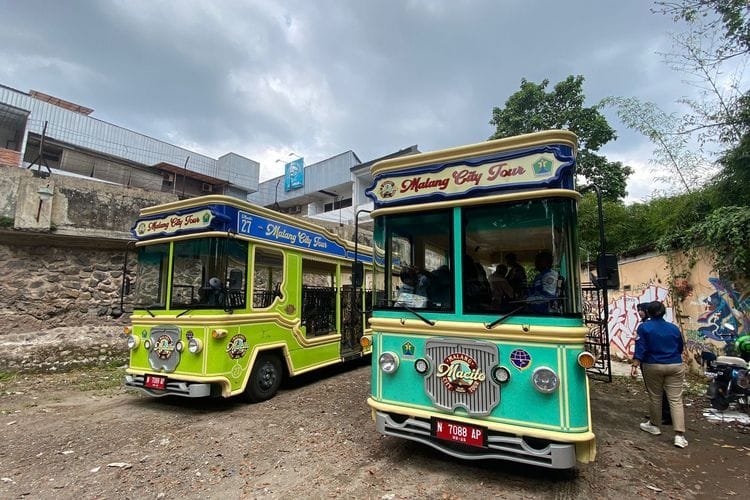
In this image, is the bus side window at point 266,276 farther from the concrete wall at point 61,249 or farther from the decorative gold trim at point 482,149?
the concrete wall at point 61,249

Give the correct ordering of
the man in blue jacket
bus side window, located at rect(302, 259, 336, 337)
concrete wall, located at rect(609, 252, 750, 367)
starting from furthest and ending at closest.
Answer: bus side window, located at rect(302, 259, 336, 337) → concrete wall, located at rect(609, 252, 750, 367) → the man in blue jacket

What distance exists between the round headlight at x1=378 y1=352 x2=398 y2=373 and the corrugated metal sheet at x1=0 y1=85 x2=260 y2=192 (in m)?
18.1

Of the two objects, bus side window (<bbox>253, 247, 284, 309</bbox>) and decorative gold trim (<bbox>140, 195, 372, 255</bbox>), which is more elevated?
decorative gold trim (<bbox>140, 195, 372, 255</bbox>)

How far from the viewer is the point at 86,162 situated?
14.4m

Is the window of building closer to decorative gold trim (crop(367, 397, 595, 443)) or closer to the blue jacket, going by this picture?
the blue jacket

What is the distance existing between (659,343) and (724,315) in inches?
129

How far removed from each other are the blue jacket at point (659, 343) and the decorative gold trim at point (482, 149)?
2.62m

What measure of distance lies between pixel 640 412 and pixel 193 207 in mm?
7053

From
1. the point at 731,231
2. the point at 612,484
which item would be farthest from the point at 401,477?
the point at 731,231

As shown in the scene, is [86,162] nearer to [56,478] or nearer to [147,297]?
[147,297]

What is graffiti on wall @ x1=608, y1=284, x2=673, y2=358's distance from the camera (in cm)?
830

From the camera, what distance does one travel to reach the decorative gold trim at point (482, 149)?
327 centimetres

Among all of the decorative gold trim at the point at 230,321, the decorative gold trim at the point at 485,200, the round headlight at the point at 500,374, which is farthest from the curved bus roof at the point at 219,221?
the round headlight at the point at 500,374

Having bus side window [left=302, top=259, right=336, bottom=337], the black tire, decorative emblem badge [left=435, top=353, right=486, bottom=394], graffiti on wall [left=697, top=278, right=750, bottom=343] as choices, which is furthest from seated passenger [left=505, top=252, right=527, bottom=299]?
graffiti on wall [left=697, top=278, right=750, bottom=343]
